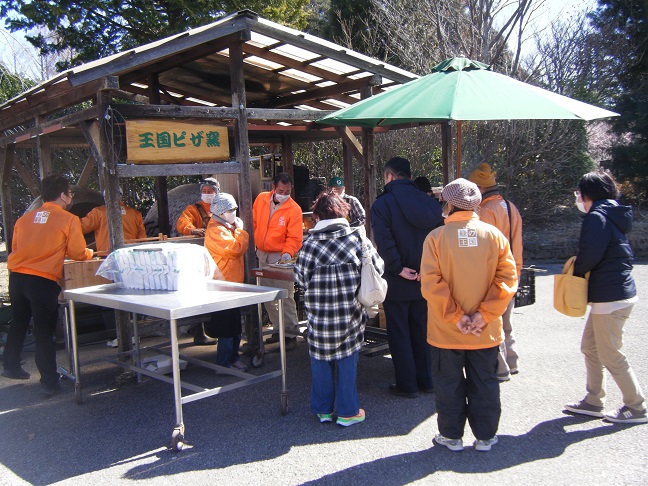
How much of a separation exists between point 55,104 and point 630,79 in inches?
546

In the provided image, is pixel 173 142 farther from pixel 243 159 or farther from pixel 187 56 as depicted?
pixel 187 56

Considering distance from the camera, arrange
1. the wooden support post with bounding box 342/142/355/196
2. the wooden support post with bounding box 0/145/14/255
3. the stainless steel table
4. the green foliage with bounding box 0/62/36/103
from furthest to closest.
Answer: the green foliage with bounding box 0/62/36/103 → the wooden support post with bounding box 342/142/355/196 → the wooden support post with bounding box 0/145/14/255 → the stainless steel table

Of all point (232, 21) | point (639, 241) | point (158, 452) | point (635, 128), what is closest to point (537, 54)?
point (635, 128)

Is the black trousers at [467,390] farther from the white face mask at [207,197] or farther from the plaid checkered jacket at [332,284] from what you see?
the white face mask at [207,197]

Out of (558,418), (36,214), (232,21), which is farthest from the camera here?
(232,21)

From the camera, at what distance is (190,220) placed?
673 centimetres

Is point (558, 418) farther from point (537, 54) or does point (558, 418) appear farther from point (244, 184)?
point (537, 54)

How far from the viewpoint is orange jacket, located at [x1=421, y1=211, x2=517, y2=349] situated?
3555 millimetres

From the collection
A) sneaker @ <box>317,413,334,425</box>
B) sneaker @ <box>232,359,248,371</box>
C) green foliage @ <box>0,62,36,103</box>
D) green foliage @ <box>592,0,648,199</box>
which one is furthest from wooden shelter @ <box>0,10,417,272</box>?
green foliage @ <box>592,0,648,199</box>

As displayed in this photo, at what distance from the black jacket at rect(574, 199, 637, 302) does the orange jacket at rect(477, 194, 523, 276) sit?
894 millimetres

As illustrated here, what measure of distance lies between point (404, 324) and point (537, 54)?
1108 centimetres

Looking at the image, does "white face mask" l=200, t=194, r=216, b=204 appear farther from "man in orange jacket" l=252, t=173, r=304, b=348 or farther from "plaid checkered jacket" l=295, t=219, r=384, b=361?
"plaid checkered jacket" l=295, t=219, r=384, b=361

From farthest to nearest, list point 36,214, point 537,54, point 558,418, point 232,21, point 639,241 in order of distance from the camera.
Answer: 1. point 537,54
2. point 639,241
3. point 232,21
4. point 36,214
5. point 558,418

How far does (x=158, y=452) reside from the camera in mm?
4008
